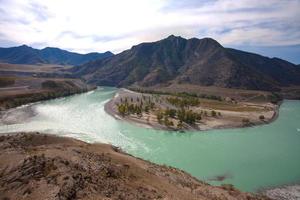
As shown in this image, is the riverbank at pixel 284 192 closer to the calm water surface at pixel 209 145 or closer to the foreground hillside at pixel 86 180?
the calm water surface at pixel 209 145

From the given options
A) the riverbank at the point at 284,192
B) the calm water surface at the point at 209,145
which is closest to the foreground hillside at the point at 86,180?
the riverbank at the point at 284,192

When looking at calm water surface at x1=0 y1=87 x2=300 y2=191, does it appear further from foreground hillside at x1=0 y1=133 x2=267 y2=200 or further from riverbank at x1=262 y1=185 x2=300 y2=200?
foreground hillside at x1=0 y1=133 x2=267 y2=200

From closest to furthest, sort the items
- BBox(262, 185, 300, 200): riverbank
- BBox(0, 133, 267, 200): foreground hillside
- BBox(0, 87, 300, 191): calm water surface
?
BBox(0, 133, 267, 200): foreground hillside
BBox(262, 185, 300, 200): riverbank
BBox(0, 87, 300, 191): calm water surface

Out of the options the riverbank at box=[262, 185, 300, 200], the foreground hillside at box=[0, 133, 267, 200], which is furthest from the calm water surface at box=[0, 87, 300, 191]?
the foreground hillside at box=[0, 133, 267, 200]

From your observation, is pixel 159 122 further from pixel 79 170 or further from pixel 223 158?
pixel 79 170

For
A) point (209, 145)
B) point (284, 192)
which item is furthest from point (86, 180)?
point (209, 145)

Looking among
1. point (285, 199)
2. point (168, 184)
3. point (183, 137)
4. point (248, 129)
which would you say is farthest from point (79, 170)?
point (248, 129)
